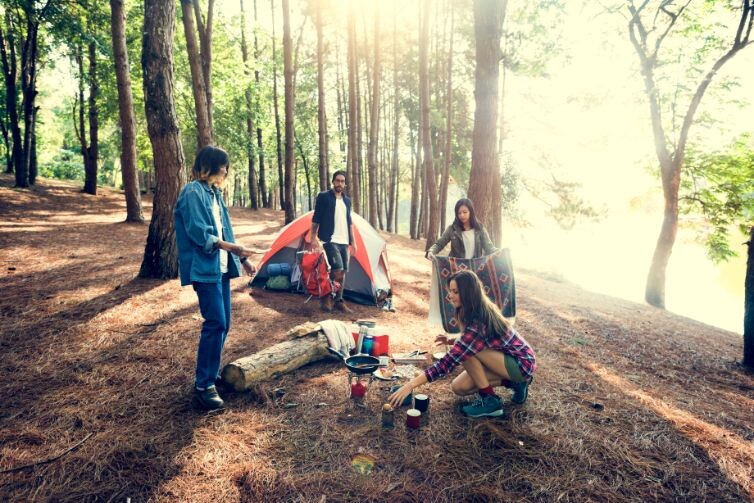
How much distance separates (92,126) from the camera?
15.0 metres

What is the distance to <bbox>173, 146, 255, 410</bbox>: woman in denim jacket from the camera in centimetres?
329

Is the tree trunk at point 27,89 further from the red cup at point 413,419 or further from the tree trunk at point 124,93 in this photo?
the red cup at point 413,419

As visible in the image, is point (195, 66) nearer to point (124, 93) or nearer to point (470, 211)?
point (124, 93)

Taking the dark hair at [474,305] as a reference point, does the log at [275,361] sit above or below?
below

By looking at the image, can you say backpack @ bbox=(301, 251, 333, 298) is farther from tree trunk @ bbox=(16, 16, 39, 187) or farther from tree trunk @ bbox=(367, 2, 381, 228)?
tree trunk @ bbox=(16, 16, 39, 187)

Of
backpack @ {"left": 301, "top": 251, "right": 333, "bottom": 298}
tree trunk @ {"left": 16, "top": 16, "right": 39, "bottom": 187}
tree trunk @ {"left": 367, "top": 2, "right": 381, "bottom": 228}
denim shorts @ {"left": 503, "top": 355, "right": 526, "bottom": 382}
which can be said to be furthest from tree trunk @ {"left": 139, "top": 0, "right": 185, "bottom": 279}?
tree trunk @ {"left": 16, "top": 16, "right": 39, "bottom": 187}

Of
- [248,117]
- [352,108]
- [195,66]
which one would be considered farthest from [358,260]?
[248,117]

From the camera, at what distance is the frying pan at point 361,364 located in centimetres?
359

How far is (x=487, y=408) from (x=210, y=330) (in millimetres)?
2469

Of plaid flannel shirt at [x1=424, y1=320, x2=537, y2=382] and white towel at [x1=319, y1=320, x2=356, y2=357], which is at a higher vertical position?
plaid flannel shirt at [x1=424, y1=320, x2=537, y2=382]

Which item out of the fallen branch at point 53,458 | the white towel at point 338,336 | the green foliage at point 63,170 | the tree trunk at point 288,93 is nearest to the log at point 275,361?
the white towel at point 338,336

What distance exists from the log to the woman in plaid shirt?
137 centimetres

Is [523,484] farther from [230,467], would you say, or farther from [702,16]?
[702,16]

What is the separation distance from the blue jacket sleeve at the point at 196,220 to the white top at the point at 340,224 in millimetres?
3009
